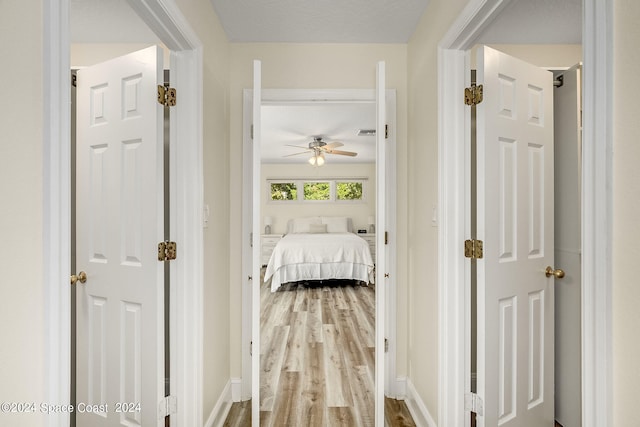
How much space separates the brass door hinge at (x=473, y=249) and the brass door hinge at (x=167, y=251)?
141cm

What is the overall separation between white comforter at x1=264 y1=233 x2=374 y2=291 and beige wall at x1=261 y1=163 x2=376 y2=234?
8.45 feet

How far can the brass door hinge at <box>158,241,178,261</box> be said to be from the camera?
1571 mm

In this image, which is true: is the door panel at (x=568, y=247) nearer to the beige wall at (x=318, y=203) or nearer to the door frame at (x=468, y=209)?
the door frame at (x=468, y=209)

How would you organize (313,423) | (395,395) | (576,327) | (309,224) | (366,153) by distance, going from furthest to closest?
(309,224) → (366,153) → (395,395) → (313,423) → (576,327)

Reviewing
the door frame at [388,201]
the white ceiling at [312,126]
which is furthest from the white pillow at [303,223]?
the door frame at [388,201]

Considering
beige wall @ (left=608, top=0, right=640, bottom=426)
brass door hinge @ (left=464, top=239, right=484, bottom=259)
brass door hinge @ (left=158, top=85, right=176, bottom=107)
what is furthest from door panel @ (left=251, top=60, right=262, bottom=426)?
beige wall @ (left=608, top=0, right=640, bottom=426)

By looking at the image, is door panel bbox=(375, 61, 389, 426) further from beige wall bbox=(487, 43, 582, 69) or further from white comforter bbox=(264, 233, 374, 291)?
white comforter bbox=(264, 233, 374, 291)

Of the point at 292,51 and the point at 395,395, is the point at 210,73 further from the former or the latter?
the point at 395,395

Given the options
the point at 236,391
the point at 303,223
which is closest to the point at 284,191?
the point at 303,223

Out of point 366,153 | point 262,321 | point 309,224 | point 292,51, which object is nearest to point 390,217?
point 292,51

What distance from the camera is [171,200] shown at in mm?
1651

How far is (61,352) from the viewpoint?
0.78m

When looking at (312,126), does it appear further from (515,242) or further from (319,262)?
(515,242)

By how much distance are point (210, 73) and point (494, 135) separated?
152 cm
